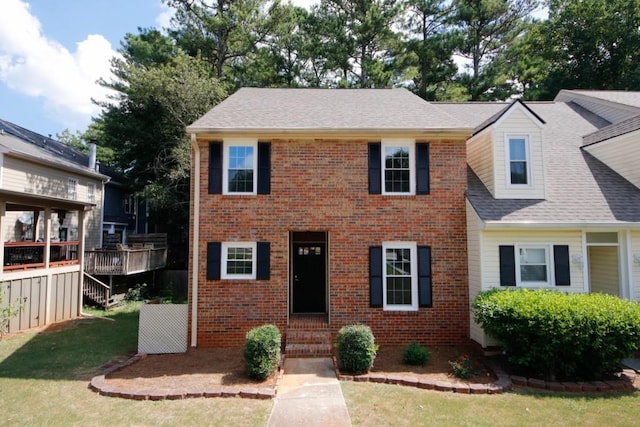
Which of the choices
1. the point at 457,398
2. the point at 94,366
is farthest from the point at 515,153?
the point at 94,366

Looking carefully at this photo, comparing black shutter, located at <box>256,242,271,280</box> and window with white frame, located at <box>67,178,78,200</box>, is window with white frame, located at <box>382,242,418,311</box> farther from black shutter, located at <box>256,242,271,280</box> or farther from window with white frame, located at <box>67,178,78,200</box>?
window with white frame, located at <box>67,178,78,200</box>

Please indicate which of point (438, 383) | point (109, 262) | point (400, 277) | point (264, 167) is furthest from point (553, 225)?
point (109, 262)

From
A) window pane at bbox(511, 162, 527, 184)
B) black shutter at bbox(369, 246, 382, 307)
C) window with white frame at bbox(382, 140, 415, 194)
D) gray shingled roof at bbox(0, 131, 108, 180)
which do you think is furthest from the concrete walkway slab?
gray shingled roof at bbox(0, 131, 108, 180)

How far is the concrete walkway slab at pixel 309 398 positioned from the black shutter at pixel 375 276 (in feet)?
6.37

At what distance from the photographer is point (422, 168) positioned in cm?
912

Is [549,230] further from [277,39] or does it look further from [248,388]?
[277,39]

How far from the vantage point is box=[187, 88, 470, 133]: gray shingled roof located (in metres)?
8.89

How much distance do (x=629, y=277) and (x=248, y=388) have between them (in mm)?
8966

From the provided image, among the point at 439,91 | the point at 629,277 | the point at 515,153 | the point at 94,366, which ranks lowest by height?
the point at 94,366

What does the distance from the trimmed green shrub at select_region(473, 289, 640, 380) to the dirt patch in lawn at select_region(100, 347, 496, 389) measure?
2.99ft

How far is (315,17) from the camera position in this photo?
24.9m

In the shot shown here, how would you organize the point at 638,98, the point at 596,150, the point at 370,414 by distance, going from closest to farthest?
1. the point at 370,414
2. the point at 596,150
3. the point at 638,98

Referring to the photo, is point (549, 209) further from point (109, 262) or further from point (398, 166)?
point (109, 262)

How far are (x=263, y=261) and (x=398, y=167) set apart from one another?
13.6ft
